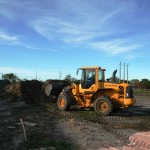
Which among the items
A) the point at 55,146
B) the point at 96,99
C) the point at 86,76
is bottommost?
the point at 55,146

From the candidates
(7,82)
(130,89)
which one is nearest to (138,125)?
(130,89)

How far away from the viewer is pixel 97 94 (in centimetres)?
1984

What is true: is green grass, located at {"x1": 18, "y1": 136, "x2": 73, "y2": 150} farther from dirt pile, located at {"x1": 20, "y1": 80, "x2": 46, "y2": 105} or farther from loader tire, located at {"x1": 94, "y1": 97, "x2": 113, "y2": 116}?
dirt pile, located at {"x1": 20, "y1": 80, "x2": 46, "y2": 105}

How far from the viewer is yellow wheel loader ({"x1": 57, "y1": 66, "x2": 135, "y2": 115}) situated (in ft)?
61.7

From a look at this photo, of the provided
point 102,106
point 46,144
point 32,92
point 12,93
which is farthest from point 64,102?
point 46,144

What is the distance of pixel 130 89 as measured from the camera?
18875 millimetres

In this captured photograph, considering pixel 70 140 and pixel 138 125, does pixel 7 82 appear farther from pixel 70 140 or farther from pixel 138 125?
pixel 70 140

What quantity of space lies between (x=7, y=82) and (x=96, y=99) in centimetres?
1623

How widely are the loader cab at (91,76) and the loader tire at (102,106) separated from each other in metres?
1.13

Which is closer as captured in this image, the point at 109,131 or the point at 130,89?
the point at 109,131

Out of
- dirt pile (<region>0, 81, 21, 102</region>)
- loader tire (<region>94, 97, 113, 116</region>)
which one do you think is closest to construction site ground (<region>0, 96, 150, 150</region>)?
loader tire (<region>94, 97, 113, 116</region>)

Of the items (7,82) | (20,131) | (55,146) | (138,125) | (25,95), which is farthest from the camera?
(7,82)

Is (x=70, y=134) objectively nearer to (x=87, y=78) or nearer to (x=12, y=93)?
(x=87, y=78)

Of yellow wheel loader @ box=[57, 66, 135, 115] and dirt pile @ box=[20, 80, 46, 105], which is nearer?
yellow wheel loader @ box=[57, 66, 135, 115]
